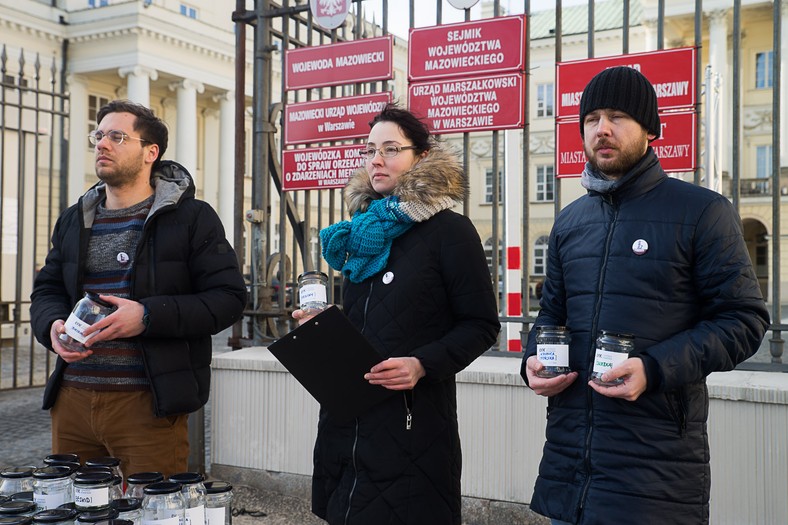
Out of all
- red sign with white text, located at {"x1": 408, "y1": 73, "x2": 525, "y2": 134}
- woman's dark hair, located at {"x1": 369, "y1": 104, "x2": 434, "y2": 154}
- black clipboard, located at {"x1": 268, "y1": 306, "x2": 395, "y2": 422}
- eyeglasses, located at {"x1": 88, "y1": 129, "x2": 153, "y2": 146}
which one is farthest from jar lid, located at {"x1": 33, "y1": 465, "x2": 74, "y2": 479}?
red sign with white text, located at {"x1": 408, "y1": 73, "x2": 525, "y2": 134}

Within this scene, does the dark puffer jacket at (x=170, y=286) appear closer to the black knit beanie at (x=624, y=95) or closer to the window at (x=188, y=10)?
the black knit beanie at (x=624, y=95)

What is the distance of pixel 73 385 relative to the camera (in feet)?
10.2

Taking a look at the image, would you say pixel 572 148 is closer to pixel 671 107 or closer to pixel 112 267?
pixel 671 107

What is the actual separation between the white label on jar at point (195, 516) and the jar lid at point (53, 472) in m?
0.42

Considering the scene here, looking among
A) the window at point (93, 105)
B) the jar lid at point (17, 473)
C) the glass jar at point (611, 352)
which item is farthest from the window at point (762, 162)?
the jar lid at point (17, 473)

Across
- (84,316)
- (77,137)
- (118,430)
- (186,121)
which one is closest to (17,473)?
(84,316)

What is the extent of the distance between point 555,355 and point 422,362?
472 millimetres

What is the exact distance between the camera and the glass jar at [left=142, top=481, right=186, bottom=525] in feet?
6.25

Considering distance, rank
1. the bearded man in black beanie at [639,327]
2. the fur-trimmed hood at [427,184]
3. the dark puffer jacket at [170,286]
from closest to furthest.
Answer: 1. the bearded man in black beanie at [639,327]
2. the fur-trimmed hood at [427,184]
3. the dark puffer jacket at [170,286]

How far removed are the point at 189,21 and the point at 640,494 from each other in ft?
99.2

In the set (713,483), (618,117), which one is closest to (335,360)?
(618,117)

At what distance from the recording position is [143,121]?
3.26 m

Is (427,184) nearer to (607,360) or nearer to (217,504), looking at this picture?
(607,360)

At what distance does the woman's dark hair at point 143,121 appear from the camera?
324 centimetres
